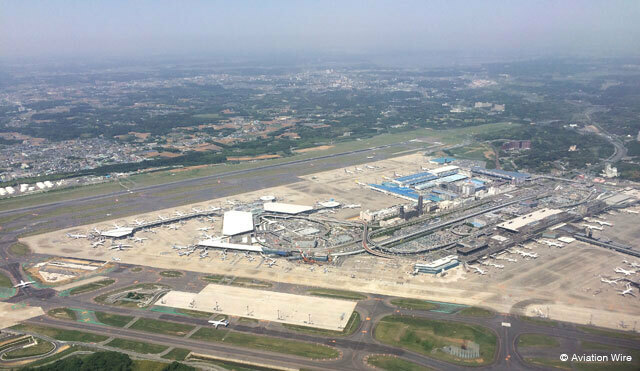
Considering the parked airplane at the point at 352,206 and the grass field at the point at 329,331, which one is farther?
the parked airplane at the point at 352,206

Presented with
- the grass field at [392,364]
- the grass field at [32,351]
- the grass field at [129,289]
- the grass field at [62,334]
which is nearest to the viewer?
the grass field at [392,364]

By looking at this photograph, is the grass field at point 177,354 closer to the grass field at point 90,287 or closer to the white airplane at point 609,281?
the grass field at point 90,287

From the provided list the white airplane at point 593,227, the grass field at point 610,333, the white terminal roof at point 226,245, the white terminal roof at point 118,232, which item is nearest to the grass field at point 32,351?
the white terminal roof at point 226,245

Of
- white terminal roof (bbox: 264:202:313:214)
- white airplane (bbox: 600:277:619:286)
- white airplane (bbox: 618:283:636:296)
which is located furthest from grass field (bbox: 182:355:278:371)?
white airplane (bbox: 600:277:619:286)

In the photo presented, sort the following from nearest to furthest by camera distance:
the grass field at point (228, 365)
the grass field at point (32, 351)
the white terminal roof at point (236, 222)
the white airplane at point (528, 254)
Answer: the grass field at point (228, 365) < the grass field at point (32, 351) < the white airplane at point (528, 254) < the white terminal roof at point (236, 222)

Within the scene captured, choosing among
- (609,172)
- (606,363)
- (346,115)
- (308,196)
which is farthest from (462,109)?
(606,363)

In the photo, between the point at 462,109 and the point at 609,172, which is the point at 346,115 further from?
the point at 609,172

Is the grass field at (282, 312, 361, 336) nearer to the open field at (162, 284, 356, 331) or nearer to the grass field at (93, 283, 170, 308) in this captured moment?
the open field at (162, 284, 356, 331)

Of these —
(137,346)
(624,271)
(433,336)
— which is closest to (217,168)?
(137,346)
